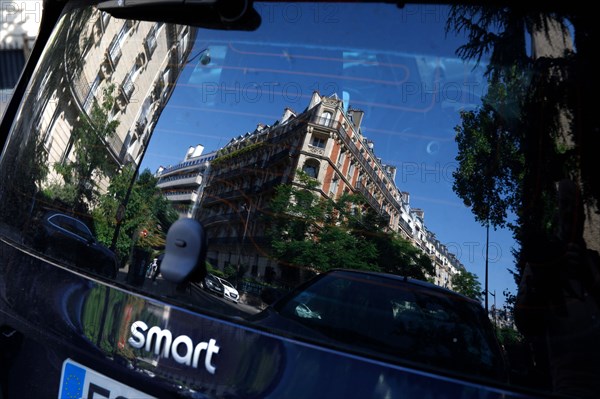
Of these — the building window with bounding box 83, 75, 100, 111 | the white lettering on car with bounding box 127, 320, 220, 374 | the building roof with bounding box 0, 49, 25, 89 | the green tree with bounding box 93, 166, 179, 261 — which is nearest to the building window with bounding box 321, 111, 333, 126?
the green tree with bounding box 93, 166, 179, 261

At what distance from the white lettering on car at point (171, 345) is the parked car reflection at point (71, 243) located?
22 cm

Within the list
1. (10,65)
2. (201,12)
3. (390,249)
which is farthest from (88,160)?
(10,65)

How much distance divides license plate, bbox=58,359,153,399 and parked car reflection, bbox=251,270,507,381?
1.42ft

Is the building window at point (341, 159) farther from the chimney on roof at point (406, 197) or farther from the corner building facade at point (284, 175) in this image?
the chimney on roof at point (406, 197)

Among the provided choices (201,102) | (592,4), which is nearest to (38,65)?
(201,102)

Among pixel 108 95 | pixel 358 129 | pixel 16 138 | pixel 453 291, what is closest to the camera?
pixel 453 291

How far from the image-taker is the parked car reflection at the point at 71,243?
1.53m

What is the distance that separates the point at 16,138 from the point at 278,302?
1319 millimetres

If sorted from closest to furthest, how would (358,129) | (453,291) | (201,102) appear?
1. (453,291)
2. (358,129)
3. (201,102)

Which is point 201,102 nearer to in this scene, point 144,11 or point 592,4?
point 144,11

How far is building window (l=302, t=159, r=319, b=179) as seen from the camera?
142cm

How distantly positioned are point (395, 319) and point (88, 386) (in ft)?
3.03

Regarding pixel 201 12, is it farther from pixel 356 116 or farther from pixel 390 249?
pixel 390 249

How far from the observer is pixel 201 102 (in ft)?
5.15
